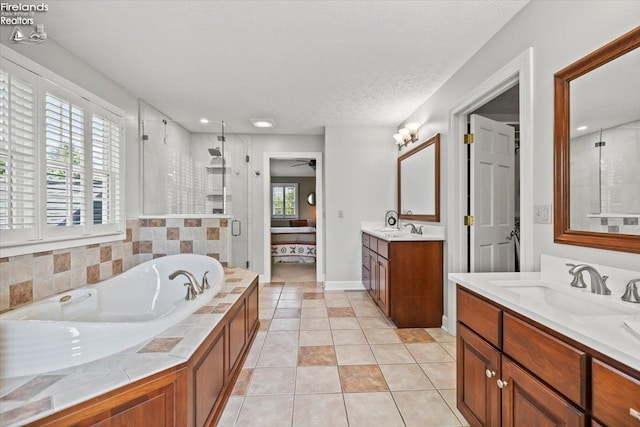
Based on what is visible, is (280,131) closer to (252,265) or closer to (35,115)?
(252,265)

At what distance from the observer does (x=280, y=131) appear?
14.3 feet

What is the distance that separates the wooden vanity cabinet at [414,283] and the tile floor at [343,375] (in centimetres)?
14

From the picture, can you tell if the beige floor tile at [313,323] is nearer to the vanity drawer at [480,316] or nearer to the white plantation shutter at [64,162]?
the vanity drawer at [480,316]

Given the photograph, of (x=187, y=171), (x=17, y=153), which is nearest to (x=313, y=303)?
(x=187, y=171)

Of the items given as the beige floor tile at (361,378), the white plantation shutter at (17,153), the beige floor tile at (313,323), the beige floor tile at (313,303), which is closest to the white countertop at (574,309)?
the beige floor tile at (361,378)

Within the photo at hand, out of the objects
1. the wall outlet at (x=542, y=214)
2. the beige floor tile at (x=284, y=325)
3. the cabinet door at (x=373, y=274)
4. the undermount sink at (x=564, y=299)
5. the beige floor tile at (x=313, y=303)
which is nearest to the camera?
the undermount sink at (x=564, y=299)

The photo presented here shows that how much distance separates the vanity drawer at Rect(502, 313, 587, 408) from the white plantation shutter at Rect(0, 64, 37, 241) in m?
2.66

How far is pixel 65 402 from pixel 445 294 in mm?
2790

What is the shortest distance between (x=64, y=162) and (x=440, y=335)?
3406mm

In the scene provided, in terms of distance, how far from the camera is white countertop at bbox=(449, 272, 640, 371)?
0.73 metres

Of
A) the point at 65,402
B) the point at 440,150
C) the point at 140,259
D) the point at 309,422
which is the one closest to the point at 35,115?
the point at 140,259

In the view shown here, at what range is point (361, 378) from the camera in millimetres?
1946

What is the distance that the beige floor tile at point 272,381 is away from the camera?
181cm

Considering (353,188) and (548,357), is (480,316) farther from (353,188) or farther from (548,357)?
(353,188)
